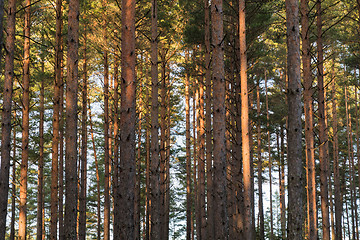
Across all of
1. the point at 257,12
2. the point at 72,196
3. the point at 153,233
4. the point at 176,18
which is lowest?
the point at 153,233

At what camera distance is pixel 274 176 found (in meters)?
36.3

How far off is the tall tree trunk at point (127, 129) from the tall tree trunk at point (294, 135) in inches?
131

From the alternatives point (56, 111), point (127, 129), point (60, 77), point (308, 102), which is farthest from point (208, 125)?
point (127, 129)

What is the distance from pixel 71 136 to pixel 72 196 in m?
1.43

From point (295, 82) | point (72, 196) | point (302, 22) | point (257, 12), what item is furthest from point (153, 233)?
point (257, 12)

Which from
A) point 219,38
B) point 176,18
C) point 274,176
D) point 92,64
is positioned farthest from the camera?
point 274,176

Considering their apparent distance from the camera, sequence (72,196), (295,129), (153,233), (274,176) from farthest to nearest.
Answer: (274,176)
(153,233)
(72,196)
(295,129)

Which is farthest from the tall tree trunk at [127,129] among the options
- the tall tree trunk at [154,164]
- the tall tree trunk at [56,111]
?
the tall tree trunk at [56,111]

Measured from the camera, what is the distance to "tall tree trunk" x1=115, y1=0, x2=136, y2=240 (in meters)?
6.95

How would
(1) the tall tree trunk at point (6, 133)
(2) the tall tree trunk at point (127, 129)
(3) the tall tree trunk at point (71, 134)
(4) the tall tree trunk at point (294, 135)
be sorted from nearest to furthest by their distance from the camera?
(4) the tall tree trunk at point (294, 135) < (2) the tall tree trunk at point (127, 129) < (3) the tall tree trunk at point (71, 134) < (1) the tall tree trunk at point (6, 133)

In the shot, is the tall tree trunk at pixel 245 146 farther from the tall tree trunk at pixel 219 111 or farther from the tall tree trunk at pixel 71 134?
the tall tree trunk at pixel 71 134

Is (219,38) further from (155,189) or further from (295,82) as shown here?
(155,189)

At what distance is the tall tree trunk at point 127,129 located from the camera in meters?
6.95

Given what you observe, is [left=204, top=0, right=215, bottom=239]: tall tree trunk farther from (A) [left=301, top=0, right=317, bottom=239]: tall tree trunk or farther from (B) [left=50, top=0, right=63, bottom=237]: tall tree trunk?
(B) [left=50, top=0, right=63, bottom=237]: tall tree trunk
